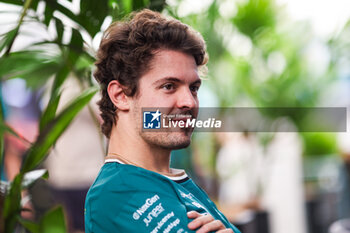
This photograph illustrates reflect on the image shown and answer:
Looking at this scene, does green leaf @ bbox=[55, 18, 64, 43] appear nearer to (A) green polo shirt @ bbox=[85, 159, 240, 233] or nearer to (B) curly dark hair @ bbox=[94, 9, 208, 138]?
(B) curly dark hair @ bbox=[94, 9, 208, 138]

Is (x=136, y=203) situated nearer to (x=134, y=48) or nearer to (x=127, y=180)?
(x=127, y=180)

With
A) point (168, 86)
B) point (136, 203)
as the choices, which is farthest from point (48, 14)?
point (136, 203)

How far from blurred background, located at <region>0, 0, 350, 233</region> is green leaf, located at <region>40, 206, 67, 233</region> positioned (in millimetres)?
308

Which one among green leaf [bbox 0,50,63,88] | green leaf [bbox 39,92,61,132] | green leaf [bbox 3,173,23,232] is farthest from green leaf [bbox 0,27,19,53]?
green leaf [bbox 3,173,23,232]

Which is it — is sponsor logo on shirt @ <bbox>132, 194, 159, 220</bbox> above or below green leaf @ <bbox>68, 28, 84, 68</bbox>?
below

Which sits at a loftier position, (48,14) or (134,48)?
(48,14)

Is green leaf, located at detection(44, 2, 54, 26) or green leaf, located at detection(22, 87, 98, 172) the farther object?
green leaf, located at detection(44, 2, 54, 26)

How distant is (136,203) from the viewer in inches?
27.8

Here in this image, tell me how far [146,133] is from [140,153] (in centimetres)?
4

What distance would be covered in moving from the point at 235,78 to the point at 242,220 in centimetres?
113

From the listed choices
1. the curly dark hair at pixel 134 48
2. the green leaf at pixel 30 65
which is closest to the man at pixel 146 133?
the curly dark hair at pixel 134 48

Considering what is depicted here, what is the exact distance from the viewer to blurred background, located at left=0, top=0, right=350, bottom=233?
3.62ft

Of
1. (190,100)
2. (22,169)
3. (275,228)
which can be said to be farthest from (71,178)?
(275,228)

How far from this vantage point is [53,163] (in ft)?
9.11
